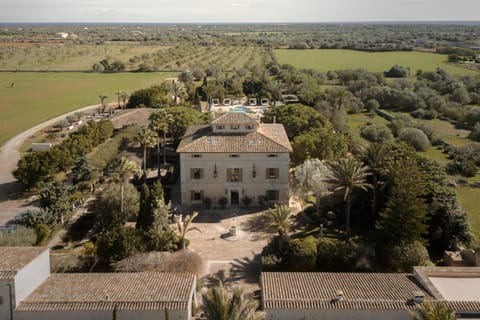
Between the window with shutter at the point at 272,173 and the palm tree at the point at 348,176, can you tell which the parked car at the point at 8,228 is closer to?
the window with shutter at the point at 272,173

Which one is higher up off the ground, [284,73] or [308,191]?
[284,73]

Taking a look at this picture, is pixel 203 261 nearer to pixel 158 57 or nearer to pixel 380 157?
pixel 380 157

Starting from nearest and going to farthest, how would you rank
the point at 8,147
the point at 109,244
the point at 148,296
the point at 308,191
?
the point at 148,296 → the point at 109,244 → the point at 308,191 → the point at 8,147

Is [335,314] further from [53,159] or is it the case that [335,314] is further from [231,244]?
[53,159]

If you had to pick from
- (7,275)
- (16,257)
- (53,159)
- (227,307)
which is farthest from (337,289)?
(53,159)

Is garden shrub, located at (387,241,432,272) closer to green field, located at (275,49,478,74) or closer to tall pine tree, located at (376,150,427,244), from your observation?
tall pine tree, located at (376,150,427,244)

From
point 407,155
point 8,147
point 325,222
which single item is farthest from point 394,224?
point 8,147

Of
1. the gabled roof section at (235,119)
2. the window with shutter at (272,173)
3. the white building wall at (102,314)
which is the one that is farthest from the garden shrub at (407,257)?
the gabled roof section at (235,119)
